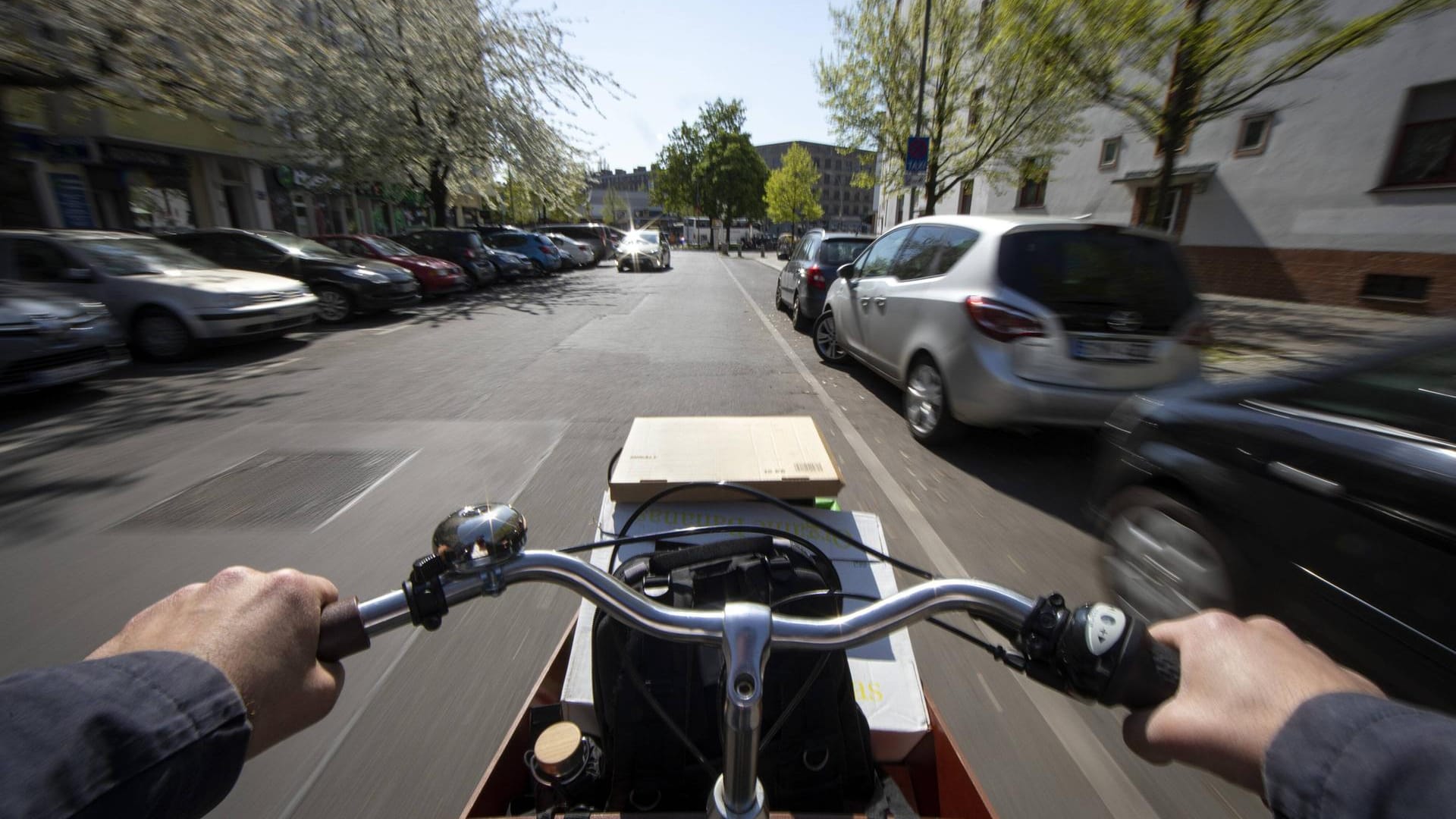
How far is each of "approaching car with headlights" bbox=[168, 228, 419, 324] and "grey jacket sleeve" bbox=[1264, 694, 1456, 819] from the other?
1382cm

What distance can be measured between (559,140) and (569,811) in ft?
80.9

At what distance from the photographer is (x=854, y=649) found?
1.70 meters

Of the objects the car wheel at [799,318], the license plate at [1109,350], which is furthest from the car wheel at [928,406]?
the car wheel at [799,318]

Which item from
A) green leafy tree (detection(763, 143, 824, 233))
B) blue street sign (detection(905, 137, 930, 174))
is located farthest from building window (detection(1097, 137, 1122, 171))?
green leafy tree (detection(763, 143, 824, 233))

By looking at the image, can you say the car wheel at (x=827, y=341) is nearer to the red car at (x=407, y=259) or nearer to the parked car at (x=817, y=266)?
the parked car at (x=817, y=266)

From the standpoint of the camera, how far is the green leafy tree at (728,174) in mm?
62875

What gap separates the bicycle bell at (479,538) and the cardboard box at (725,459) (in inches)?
40.5

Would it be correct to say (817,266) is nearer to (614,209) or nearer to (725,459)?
(725,459)

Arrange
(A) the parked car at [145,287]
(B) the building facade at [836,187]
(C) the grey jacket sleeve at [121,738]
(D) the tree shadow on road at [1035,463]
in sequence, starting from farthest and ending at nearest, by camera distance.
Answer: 1. (B) the building facade at [836,187]
2. (A) the parked car at [145,287]
3. (D) the tree shadow on road at [1035,463]
4. (C) the grey jacket sleeve at [121,738]

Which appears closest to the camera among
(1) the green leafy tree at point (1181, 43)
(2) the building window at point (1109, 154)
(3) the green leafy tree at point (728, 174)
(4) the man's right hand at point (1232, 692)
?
(4) the man's right hand at point (1232, 692)

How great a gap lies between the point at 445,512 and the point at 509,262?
1787cm

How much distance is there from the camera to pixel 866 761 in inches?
54.7

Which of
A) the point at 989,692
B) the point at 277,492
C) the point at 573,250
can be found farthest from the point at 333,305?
the point at 573,250

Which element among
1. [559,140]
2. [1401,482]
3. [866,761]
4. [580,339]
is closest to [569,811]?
[866,761]
